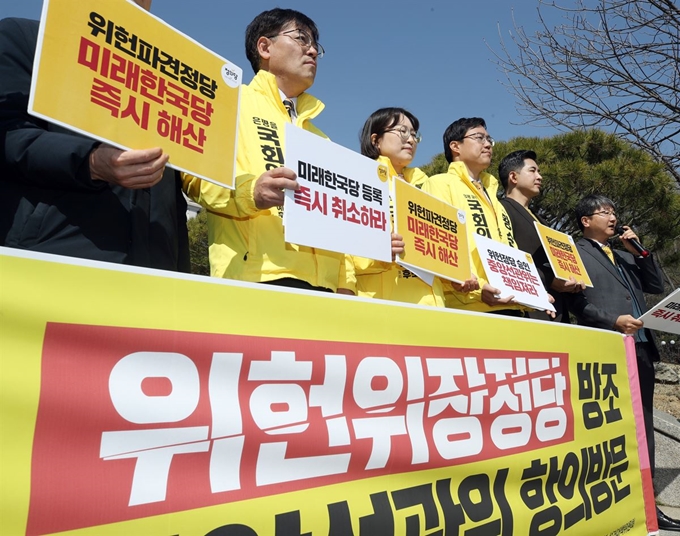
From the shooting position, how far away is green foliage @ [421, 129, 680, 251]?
720 cm

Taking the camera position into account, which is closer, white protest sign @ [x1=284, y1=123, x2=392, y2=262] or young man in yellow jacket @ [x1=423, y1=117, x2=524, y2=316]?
white protest sign @ [x1=284, y1=123, x2=392, y2=262]

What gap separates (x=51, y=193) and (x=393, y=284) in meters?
1.77

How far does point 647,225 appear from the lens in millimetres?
7578

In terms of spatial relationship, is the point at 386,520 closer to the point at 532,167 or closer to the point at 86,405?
the point at 86,405

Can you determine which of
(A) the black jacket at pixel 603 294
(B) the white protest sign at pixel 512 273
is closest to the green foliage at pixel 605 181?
(A) the black jacket at pixel 603 294

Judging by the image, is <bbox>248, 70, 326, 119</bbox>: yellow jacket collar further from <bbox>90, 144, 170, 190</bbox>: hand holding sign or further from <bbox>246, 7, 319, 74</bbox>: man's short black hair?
<bbox>90, 144, 170, 190</bbox>: hand holding sign

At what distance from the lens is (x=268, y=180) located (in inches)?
81.6

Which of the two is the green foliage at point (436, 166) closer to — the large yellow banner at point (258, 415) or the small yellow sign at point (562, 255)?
the small yellow sign at point (562, 255)

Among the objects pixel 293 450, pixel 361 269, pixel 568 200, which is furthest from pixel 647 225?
pixel 293 450

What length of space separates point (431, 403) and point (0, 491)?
1.26 metres

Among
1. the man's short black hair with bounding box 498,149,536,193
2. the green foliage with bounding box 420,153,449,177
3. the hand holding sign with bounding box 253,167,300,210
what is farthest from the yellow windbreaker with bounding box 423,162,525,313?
the green foliage with bounding box 420,153,449,177

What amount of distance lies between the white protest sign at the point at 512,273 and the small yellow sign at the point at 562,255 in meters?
0.28

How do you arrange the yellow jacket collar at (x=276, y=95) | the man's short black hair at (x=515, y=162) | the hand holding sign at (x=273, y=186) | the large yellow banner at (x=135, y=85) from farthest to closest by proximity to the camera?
1. the man's short black hair at (x=515, y=162)
2. the yellow jacket collar at (x=276, y=95)
3. the hand holding sign at (x=273, y=186)
4. the large yellow banner at (x=135, y=85)

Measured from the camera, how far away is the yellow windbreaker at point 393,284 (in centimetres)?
293
